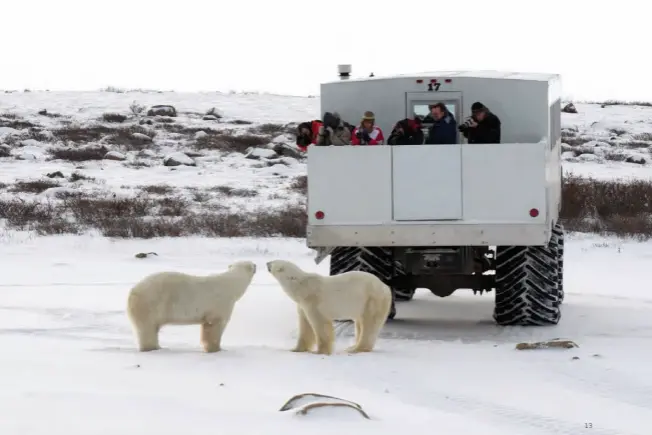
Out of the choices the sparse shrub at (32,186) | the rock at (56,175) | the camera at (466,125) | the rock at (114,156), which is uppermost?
the camera at (466,125)

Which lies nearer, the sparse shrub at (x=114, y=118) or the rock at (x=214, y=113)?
the sparse shrub at (x=114, y=118)

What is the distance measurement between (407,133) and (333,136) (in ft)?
2.30

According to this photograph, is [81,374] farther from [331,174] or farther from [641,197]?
[641,197]

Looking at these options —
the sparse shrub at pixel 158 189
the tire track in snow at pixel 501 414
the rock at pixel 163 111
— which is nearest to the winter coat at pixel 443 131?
the tire track in snow at pixel 501 414

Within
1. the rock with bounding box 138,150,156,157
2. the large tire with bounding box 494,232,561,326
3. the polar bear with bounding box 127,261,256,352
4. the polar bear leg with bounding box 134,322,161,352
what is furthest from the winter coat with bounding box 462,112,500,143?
the rock with bounding box 138,150,156,157

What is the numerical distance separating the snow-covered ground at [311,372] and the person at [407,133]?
1763 mm

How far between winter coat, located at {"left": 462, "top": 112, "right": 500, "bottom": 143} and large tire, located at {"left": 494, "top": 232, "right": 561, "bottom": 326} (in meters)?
1.01

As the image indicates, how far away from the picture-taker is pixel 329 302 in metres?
8.10

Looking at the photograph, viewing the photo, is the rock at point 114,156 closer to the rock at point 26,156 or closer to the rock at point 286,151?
the rock at point 26,156

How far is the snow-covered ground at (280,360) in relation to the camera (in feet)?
18.4

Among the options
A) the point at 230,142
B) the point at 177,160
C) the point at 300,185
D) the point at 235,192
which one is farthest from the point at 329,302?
the point at 230,142

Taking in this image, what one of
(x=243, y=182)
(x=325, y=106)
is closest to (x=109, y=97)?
(x=243, y=182)

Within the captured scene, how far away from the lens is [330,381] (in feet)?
22.1

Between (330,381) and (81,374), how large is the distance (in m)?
1.50
